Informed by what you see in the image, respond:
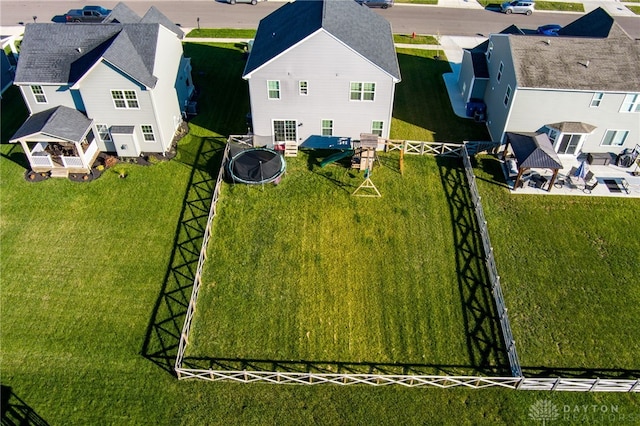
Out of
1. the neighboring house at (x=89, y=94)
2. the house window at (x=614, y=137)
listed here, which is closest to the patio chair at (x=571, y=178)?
the house window at (x=614, y=137)

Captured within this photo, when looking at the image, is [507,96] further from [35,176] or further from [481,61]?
[35,176]

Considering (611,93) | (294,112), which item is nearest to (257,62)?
(294,112)

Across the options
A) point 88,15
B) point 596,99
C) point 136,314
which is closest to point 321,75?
point 596,99

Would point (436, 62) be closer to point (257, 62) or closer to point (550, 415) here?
point (257, 62)

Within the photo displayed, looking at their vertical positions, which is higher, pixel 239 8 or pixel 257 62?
pixel 257 62

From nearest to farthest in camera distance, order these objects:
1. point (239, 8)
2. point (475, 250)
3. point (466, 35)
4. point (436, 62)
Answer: point (475, 250)
point (436, 62)
point (466, 35)
point (239, 8)
